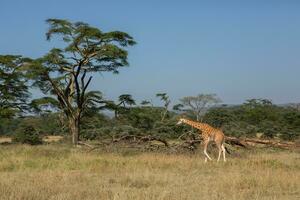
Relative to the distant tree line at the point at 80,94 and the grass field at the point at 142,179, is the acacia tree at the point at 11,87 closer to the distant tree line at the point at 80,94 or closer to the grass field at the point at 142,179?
the distant tree line at the point at 80,94

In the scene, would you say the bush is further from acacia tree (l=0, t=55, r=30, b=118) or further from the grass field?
the grass field

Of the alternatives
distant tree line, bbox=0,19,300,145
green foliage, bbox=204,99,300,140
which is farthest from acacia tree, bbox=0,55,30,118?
green foliage, bbox=204,99,300,140

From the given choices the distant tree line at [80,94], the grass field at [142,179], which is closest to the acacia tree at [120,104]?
the distant tree line at [80,94]

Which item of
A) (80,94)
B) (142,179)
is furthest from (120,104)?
(142,179)

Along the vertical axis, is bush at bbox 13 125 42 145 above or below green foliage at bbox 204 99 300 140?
below

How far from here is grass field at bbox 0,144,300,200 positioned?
29.7ft

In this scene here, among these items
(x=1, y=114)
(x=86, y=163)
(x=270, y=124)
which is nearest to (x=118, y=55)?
(x=1, y=114)

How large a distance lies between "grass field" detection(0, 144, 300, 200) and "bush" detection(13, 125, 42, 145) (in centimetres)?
1845

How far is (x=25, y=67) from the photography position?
30.4 metres

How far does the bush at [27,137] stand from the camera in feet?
112

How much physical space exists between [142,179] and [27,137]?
25.1 meters

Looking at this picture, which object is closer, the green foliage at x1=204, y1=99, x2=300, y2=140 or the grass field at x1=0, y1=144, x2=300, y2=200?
the grass field at x1=0, y1=144, x2=300, y2=200

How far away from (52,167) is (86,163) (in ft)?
3.26

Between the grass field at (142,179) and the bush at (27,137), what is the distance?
18.5 meters
